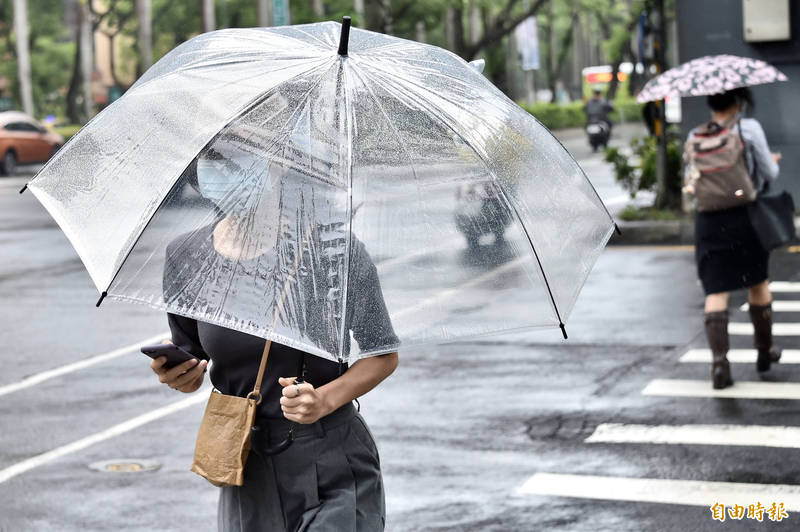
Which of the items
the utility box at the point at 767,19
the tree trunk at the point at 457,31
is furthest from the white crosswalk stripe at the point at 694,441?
the tree trunk at the point at 457,31

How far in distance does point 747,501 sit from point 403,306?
3239 millimetres

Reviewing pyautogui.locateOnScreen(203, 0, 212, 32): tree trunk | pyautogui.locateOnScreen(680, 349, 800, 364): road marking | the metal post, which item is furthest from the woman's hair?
pyautogui.locateOnScreen(203, 0, 212, 32): tree trunk

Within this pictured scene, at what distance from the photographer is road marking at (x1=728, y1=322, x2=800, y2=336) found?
32.8 ft

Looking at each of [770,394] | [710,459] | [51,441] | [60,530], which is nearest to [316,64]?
[60,530]

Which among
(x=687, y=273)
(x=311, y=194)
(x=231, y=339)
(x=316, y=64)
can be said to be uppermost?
(x=316, y=64)

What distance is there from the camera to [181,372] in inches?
136

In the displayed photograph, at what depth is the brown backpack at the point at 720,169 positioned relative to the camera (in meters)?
7.92

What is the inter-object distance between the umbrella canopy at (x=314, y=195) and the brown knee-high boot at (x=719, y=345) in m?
4.56

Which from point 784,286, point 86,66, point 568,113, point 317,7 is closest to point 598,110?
point 317,7

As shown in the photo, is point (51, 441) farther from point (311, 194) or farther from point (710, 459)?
point (311, 194)

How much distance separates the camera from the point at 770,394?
314 inches

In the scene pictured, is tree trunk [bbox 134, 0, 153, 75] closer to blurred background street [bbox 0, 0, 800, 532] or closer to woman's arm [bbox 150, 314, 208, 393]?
blurred background street [bbox 0, 0, 800, 532]

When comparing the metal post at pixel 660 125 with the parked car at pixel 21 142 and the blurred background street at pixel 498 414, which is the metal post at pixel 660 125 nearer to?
the blurred background street at pixel 498 414

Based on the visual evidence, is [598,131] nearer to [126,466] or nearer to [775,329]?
[775,329]
